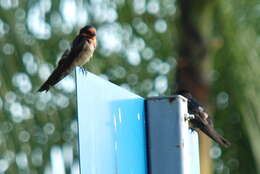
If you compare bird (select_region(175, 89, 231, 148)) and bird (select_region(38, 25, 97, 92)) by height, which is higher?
bird (select_region(38, 25, 97, 92))

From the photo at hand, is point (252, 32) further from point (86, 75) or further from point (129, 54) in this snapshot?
point (86, 75)

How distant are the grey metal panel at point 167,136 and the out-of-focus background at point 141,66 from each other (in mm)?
2118

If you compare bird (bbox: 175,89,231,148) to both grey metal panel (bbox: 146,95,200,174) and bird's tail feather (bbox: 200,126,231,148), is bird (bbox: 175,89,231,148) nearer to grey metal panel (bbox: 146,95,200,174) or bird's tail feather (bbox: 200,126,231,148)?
bird's tail feather (bbox: 200,126,231,148)

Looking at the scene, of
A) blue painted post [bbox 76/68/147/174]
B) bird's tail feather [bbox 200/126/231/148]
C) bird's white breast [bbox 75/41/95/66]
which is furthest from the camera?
bird's tail feather [bbox 200/126/231/148]

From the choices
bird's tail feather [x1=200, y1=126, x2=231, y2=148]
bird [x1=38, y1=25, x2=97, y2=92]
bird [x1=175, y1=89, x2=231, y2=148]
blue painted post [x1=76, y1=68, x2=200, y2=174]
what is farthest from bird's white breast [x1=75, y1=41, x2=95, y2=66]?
blue painted post [x1=76, y1=68, x2=200, y2=174]

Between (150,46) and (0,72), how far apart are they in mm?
2289

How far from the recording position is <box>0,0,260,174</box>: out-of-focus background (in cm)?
522

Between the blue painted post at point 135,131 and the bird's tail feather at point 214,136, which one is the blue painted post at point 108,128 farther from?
the bird's tail feather at point 214,136

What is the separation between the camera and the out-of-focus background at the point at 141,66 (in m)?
5.22

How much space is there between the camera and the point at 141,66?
6.97m

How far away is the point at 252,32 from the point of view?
251 inches

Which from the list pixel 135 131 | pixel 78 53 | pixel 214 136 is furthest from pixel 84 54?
pixel 135 131

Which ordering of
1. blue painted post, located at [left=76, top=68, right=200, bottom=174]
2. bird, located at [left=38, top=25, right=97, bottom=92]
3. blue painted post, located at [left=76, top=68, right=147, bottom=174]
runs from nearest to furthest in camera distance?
blue painted post, located at [left=76, top=68, right=147, bottom=174], blue painted post, located at [left=76, top=68, right=200, bottom=174], bird, located at [left=38, top=25, right=97, bottom=92]

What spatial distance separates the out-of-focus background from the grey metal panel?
2118 mm
